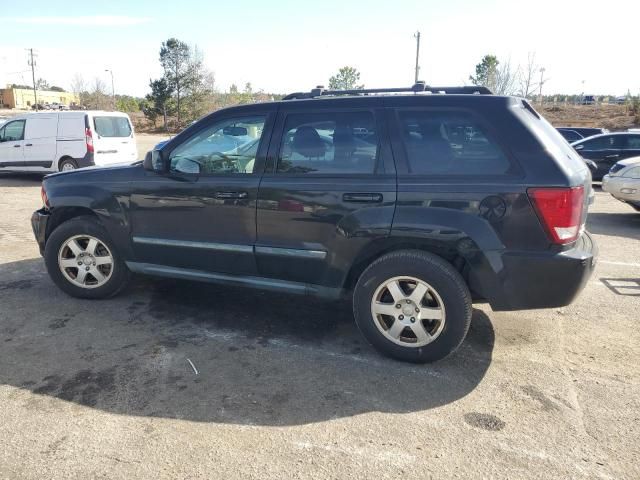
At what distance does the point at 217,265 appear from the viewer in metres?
4.13

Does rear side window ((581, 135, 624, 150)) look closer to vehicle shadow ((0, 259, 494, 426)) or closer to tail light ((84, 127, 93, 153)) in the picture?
vehicle shadow ((0, 259, 494, 426))

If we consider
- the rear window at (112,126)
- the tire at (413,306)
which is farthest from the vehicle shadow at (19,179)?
the tire at (413,306)

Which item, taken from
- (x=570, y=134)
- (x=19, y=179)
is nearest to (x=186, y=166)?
(x=19, y=179)

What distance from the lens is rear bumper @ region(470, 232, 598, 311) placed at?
10.4 feet

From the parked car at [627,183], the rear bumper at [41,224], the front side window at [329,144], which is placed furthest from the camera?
the parked car at [627,183]

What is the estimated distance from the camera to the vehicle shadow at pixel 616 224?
7801 mm

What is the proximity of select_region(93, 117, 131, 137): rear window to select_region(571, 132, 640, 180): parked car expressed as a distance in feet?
39.5

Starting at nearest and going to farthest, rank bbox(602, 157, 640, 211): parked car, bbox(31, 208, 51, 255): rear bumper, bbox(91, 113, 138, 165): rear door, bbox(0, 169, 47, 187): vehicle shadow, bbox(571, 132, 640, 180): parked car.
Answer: bbox(31, 208, 51, 255): rear bumper
bbox(602, 157, 640, 211): parked car
bbox(91, 113, 138, 165): rear door
bbox(0, 169, 47, 187): vehicle shadow
bbox(571, 132, 640, 180): parked car

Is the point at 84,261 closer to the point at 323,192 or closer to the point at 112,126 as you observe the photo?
the point at 323,192

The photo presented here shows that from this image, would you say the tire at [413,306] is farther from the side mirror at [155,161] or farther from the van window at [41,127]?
the van window at [41,127]

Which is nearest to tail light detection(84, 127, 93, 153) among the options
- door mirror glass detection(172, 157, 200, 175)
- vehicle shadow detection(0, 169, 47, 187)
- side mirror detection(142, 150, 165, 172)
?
vehicle shadow detection(0, 169, 47, 187)

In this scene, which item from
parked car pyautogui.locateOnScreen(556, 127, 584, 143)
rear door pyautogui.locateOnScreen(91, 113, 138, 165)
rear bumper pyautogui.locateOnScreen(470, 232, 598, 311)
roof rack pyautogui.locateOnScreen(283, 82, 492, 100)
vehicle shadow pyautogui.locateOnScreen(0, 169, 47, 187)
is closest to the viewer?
rear bumper pyautogui.locateOnScreen(470, 232, 598, 311)

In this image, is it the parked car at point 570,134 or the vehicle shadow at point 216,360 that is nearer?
the vehicle shadow at point 216,360

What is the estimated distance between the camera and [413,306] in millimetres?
3475
